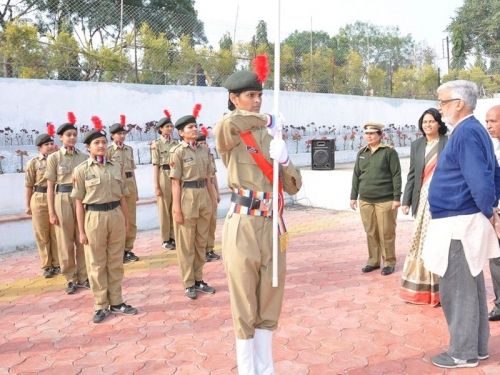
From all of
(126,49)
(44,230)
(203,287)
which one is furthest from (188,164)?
(126,49)

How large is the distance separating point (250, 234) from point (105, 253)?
1881 mm

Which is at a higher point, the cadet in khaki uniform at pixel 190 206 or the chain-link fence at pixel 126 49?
the chain-link fence at pixel 126 49

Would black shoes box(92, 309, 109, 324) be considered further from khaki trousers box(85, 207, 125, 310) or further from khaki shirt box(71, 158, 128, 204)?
khaki shirt box(71, 158, 128, 204)

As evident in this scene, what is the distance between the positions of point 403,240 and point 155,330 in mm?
4042

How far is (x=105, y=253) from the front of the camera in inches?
157

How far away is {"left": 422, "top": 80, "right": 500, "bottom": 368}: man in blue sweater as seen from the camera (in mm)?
2797

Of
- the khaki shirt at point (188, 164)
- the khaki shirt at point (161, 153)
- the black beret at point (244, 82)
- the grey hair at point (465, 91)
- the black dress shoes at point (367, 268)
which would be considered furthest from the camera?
the khaki shirt at point (161, 153)

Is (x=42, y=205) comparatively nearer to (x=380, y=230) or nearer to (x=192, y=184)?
(x=192, y=184)

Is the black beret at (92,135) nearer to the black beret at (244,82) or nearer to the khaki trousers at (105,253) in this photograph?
the khaki trousers at (105,253)

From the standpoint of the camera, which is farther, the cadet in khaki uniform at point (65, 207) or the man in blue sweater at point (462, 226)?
the cadet in khaki uniform at point (65, 207)

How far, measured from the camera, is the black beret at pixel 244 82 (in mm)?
2479

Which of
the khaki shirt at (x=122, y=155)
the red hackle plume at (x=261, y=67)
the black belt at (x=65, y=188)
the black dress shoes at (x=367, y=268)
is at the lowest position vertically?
the black dress shoes at (x=367, y=268)

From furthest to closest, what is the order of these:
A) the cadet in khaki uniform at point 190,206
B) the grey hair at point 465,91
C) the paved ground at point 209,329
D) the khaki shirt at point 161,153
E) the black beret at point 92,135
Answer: the khaki shirt at point 161,153 → the cadet in khaki uniform at point 190,206 → the black beret at point 92,135 → the paved ground at point 209,329 → the grey hair at point 465,91

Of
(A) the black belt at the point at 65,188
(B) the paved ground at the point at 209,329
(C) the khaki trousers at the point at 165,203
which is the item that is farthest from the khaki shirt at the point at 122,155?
(B) the paved ground at the point at 209,329
